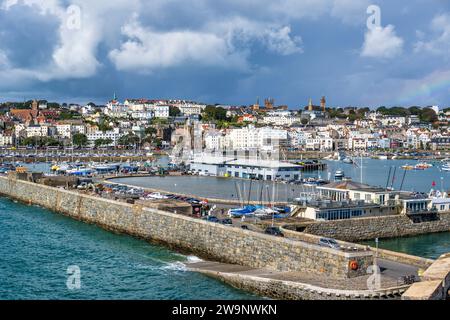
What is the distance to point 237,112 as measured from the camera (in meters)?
169

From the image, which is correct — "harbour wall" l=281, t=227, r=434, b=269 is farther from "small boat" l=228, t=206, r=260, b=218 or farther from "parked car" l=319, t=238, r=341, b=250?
"small boat" l=228, t=206, r=260, b=218

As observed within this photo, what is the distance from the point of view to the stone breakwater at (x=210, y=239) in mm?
15133

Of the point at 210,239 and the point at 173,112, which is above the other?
the point at 173,112

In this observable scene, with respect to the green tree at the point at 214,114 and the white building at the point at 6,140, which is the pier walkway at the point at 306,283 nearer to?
the white building at the point at 6,140

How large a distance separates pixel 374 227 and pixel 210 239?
25.5ft

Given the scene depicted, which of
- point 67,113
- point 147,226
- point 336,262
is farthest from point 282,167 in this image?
point 67,113

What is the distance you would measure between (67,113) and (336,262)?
140m

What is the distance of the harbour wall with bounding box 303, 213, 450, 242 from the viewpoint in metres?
22.6

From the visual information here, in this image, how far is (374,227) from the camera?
23.9 m

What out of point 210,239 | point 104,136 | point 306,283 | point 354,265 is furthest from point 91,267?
point 104,136

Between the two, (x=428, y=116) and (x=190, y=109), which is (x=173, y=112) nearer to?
(x=190, y=109)

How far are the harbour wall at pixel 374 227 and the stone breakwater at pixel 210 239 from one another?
168 inches

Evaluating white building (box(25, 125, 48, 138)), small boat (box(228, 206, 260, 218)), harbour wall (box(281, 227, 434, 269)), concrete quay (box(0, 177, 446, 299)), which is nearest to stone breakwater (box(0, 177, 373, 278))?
concrete quay (box(0, 177, 446, 299))
